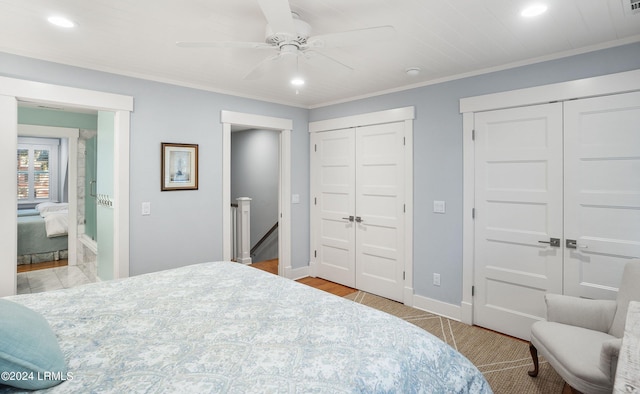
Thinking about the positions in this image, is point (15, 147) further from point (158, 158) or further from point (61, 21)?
point (61, 21)

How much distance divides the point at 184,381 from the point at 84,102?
9.24 feet

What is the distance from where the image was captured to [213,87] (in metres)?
3.67

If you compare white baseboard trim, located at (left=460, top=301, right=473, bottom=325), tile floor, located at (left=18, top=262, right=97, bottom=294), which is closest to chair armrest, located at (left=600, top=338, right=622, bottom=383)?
white baseboard trim, located at (left=460, top=301, right=473, bottom=325)

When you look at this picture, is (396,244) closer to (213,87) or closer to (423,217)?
(423,217)

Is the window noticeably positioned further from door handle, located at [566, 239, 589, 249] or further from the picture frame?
door handle, located at [566, 239, 589, 249]

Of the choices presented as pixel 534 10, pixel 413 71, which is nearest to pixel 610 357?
pixel 534 10

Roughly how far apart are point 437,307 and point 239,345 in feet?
8.81

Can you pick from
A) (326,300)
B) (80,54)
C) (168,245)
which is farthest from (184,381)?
(80,54)

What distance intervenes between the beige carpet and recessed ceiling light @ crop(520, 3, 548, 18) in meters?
2.39

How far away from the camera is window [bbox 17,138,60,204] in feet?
24.8

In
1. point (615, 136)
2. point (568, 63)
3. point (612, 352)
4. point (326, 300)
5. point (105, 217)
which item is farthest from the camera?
point (105, 217)

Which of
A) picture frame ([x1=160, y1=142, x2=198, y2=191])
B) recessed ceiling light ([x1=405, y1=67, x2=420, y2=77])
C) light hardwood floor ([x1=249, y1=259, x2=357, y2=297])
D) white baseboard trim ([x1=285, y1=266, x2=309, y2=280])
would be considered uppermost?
recessed ceiling light ([x1=405, y1=67, x2=420, y2=77])

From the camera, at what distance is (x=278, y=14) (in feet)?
5.19

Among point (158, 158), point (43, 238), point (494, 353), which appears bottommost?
point (494, 353)
